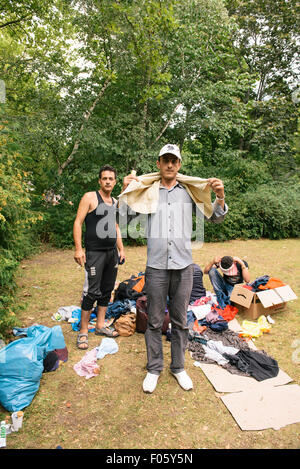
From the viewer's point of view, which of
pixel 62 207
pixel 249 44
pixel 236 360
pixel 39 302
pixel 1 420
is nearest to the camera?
pixel 1 420

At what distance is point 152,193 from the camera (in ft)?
8.77

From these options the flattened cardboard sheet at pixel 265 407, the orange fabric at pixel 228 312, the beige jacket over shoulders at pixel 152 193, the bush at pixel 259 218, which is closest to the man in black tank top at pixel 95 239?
the beige jacket over shoulders at pixel 152 193

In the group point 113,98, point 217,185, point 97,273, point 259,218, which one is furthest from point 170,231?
point 259,218

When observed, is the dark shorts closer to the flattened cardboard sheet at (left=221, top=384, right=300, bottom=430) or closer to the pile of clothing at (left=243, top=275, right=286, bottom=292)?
the flattened cardboard sheet at (left=221, top=384, right=300, bottom=430)

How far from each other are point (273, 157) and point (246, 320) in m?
12.6

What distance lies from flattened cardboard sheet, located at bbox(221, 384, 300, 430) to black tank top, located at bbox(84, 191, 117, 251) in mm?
2076

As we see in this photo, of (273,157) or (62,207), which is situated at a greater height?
(273,157)

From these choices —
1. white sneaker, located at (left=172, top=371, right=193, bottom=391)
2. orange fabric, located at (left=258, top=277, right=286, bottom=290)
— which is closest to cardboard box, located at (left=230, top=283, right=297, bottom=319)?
orange fabric, located at (left=258, top=277, right=286, bottom=290)

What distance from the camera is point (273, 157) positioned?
14500mm

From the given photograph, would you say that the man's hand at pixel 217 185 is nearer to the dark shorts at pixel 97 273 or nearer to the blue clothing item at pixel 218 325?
the dark shorts at pixel 97 273

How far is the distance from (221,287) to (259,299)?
2.28 feet
